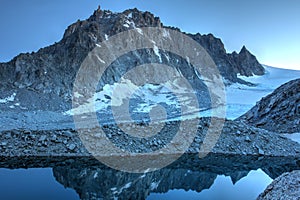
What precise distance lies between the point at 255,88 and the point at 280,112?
304 ft

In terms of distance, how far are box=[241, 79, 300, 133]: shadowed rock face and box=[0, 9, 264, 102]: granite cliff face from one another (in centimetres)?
5253

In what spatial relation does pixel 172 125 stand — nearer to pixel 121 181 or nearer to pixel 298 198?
pixel 121 181

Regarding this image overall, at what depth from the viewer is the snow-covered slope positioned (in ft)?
291

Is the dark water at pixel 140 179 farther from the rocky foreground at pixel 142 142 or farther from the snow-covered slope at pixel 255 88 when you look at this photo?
the snow-covered slope at pixel 255 88

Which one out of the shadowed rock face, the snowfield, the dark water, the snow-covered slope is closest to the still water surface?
the dark water

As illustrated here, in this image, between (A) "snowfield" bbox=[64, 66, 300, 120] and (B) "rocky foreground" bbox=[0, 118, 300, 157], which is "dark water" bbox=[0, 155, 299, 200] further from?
(A) "snowfield" bbox=[64, 66, 300, 120]

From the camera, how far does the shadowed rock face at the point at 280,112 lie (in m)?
28.6

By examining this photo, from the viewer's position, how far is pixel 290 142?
74.3 ft

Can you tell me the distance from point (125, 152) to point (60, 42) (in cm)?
8897

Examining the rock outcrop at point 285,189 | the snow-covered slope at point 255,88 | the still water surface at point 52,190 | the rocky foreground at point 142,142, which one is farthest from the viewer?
the snow-covered slope at point 255,88

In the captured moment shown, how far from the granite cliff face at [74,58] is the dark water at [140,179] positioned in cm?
5864

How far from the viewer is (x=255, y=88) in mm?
118250

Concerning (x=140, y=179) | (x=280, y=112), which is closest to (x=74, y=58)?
(x=280, y=112)

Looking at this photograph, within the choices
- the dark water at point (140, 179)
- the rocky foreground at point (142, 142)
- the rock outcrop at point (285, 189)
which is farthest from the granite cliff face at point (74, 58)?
the rock outcrop at point (285, 189)
